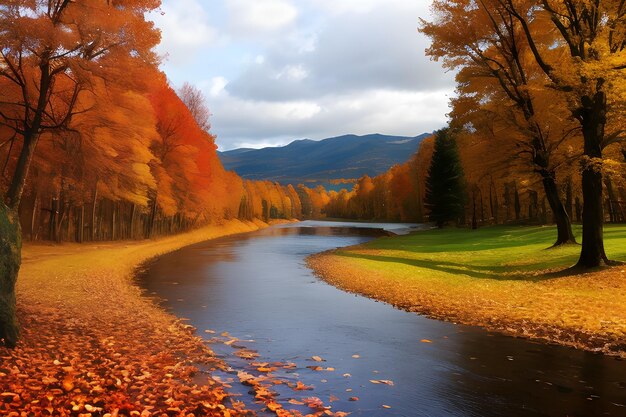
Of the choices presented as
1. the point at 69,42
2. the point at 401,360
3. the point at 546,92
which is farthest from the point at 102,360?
the point at 546,92

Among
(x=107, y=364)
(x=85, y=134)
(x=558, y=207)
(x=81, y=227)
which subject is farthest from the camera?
(x=81, y=227)

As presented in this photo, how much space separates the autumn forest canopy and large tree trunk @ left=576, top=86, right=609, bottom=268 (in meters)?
0.05

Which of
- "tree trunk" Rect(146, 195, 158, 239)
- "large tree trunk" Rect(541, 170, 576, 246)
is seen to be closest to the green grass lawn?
"large tree trunk" Rect(541, 170, 576, 246)

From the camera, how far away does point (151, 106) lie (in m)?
26.8

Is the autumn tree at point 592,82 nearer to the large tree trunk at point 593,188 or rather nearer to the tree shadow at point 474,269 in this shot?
the large tree trunk at point 593,188

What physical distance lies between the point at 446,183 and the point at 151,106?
40.9 metres

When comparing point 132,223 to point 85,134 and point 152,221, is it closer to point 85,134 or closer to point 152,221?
point 152,221

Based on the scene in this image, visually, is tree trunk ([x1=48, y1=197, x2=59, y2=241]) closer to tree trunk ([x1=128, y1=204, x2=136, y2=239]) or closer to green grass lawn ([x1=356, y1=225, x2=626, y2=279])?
tree trunk ([x1=128, y1=204, x2=136, y2=239])

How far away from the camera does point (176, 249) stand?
1561 inches

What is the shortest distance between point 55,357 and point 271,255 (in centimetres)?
2686

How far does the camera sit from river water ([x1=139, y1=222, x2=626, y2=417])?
6.92 meters

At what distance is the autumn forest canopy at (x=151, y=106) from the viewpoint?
17766 millimetres

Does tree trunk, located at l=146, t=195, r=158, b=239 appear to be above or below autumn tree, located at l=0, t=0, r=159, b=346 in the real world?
below

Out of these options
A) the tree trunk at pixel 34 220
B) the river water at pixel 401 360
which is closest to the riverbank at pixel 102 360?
the river water at pixel 401 360
